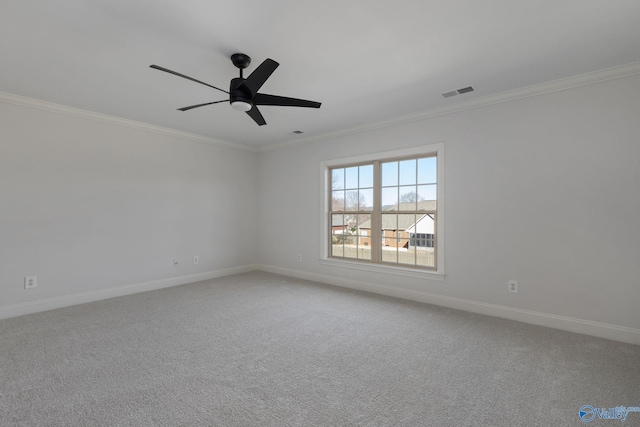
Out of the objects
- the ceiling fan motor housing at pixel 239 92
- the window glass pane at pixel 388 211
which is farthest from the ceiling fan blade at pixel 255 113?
the window glass pane at pixel 388 211

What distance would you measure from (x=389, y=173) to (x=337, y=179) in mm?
1045

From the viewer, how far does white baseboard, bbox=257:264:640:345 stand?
289 cm

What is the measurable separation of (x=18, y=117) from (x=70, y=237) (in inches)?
61.9

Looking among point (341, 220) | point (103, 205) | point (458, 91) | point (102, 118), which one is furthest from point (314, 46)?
point (103, 205)

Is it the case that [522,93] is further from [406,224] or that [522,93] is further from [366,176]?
[366,176]

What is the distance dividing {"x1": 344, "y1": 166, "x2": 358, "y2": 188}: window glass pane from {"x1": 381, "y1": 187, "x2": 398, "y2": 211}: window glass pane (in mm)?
599

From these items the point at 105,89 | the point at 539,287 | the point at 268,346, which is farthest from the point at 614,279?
the point at 105,89

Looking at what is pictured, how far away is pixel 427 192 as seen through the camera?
13.9ft

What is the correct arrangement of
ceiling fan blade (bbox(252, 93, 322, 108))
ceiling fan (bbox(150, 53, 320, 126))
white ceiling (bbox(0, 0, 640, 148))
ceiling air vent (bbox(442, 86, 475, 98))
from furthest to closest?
ceiling air vent (bbox(442, 86, 475, 98)) < ceiling fan blade (bbox(252, 93, 322, 108)) < ceiling fan (bbox(150, 53, 320, 126)) < white ceiling (bbox(0, 0, 640, 148))

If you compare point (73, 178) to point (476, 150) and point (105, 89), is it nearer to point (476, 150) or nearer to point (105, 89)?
point (105, 89)

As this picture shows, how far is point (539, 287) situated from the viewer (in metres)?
3.29

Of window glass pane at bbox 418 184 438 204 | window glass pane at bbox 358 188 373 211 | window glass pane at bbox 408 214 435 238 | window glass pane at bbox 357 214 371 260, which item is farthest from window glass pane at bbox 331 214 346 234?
window glass pane at bbox 418 184 438 204

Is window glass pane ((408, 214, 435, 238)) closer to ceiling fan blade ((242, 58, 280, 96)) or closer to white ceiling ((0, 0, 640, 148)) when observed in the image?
white ceiling ((0, 0, 640, 148))

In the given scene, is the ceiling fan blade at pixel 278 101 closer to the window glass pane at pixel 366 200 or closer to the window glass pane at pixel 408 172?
the window glass pane at pixel 408 172
